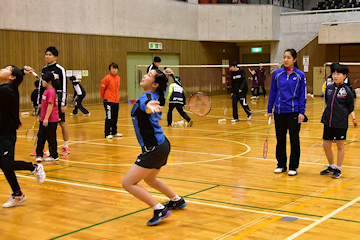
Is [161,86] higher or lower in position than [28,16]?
lower

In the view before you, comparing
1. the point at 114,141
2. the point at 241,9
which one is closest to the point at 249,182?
the point at 114,141

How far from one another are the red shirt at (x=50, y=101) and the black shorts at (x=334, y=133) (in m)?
4.82

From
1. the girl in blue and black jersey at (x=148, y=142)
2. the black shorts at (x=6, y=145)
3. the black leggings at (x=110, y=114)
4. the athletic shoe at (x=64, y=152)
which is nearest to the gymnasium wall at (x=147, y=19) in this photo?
the black leggings at (x=110, y=114)

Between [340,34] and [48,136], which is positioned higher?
[340,34]

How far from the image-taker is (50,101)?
9.00 m

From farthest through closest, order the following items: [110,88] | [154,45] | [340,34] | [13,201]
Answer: [340,34], [154,45], [110,88], [13,201]

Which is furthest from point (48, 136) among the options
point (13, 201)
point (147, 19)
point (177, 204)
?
point (147, 19)

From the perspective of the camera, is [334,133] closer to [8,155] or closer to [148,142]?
[148,142]

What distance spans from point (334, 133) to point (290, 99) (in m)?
0.85

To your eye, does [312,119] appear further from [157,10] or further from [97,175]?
[157,10]

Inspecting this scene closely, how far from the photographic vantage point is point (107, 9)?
24641 mm

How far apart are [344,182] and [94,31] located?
18761 mm

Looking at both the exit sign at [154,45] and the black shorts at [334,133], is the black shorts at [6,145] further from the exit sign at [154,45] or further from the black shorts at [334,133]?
the exit sign at [154,45]

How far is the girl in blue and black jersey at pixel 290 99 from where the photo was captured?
7.82 m
